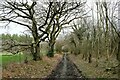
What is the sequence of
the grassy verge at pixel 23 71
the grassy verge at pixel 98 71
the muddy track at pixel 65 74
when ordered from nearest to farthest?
the grassy verge at pixel 23 71 < the grassy verge at pixel 98 71 < the muddy track at pixel 65 74

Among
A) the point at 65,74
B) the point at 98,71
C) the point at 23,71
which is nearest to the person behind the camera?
the point at 23,71

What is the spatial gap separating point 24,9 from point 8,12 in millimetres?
2005

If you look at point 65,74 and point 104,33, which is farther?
point 104,33

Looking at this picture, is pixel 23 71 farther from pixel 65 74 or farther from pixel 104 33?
pixel 104 33

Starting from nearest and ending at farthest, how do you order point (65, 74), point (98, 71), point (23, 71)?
point (23, 71), point (65, 74), point (98, 71)

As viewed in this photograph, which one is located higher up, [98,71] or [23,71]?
[23,71]

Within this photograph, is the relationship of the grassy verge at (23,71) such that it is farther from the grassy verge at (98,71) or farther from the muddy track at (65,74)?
the grassy verge at (98,71)

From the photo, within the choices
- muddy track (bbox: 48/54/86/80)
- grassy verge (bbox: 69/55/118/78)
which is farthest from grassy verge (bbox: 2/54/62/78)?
grassy verge (bbox: 69/55/118/78)

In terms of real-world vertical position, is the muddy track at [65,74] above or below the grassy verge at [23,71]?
below

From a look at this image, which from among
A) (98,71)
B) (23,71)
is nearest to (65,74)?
(98,71)

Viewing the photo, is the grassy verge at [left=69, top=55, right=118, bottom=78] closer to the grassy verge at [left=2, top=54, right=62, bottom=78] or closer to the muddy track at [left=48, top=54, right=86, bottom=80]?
the muddy track at [left=48, top=54, right=86, bottom=80]

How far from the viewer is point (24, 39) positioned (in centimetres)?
3472

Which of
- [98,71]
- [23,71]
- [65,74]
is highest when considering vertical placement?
[23,71]

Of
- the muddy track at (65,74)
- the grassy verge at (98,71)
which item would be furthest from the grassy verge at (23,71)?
the grassy verge at (98,71)
